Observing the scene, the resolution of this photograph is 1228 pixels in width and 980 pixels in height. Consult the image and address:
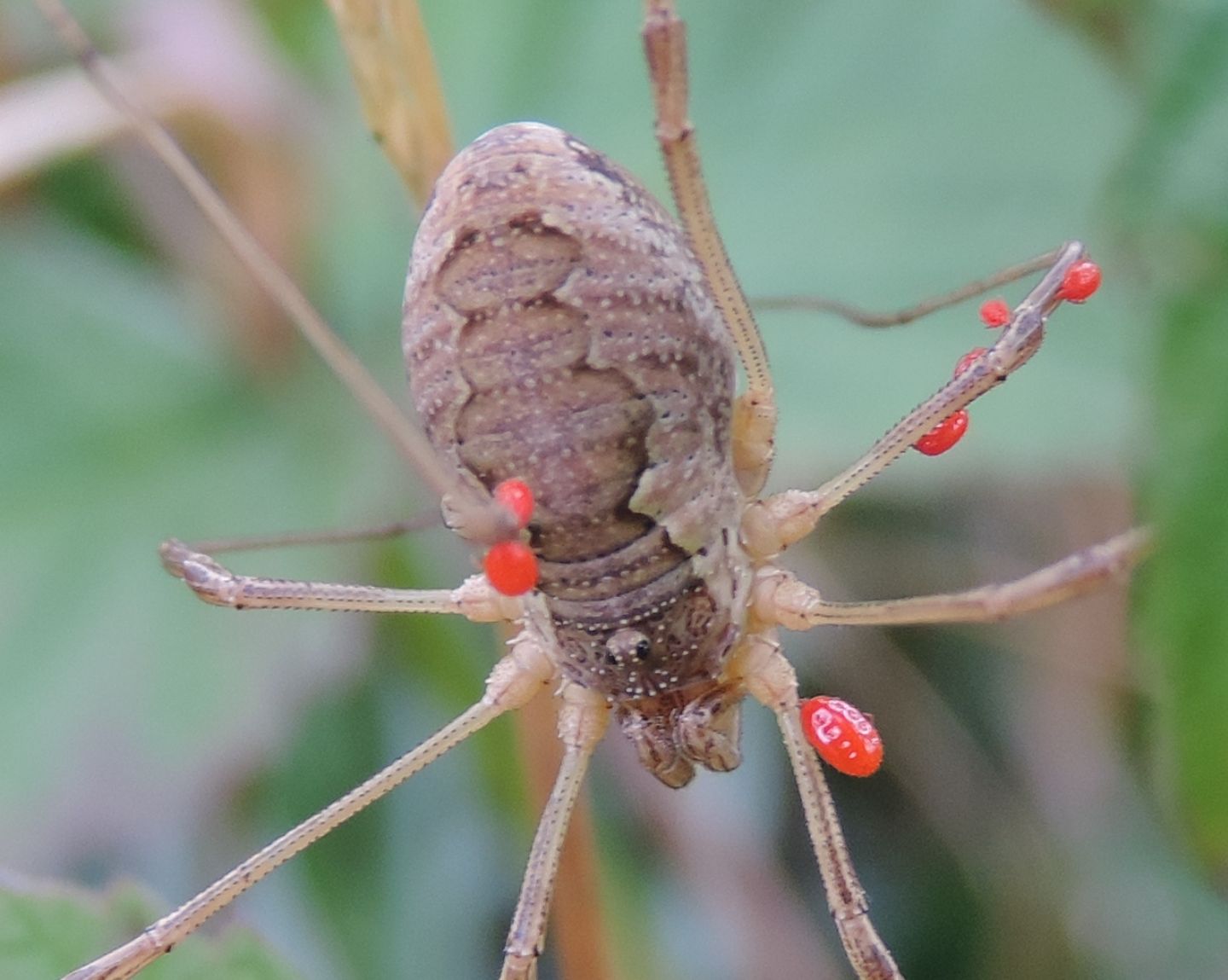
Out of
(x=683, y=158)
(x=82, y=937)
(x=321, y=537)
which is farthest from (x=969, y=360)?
(x=82, y=937)

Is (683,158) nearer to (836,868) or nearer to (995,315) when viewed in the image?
(995,315)

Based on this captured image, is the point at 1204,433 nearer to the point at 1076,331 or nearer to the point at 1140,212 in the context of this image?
the point at 1140,212

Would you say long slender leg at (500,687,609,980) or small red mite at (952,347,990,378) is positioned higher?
small red mite at (952,347,990,378)

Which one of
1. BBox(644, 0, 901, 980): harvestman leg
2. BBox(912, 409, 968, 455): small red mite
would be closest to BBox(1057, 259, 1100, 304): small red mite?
BBox(912, 409, 968, 455): small red mite

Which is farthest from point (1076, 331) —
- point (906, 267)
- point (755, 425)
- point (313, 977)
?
point (313, 977)

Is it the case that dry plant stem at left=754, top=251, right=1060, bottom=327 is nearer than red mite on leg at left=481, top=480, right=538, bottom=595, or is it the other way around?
red mite on leg at left=481, top=480, right=538, bottom=595

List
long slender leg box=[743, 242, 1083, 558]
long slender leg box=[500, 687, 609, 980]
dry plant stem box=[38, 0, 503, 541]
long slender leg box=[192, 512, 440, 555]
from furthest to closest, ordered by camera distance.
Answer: long slender leg box=[192, 512, 440, 555] → long slender leg box=[500, 687, 609, 980] → long slender leg box=[743, 242, 1083, 558] → dry plant stem box=[38, 0, 503, 541]

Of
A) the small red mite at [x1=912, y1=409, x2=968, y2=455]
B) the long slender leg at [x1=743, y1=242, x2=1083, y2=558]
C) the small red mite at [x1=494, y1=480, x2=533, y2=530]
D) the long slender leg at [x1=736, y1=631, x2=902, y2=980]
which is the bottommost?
the long slender leg at [x1=736, y1=631, x2=902, y2=980]

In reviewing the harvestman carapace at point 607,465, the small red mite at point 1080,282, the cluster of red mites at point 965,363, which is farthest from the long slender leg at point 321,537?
the small red mite at point 1080,282

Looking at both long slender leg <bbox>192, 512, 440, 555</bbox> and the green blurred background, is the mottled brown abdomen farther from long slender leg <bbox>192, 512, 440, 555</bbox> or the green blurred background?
the green blurred background
